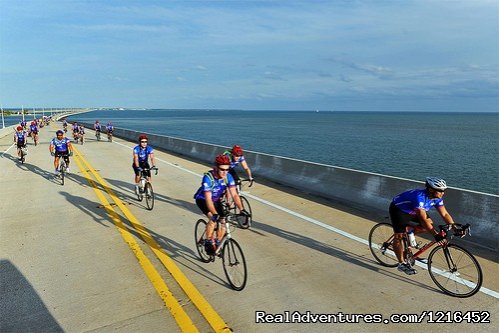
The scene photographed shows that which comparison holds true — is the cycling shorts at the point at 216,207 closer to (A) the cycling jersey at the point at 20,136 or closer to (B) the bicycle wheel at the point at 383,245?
(B) the bicycle wheel at the point at 383,245

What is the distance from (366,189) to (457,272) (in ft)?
15.4

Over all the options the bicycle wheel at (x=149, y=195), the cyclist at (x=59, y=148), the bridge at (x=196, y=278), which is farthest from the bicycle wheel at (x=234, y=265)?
the cyclist at (x=59, y=148)

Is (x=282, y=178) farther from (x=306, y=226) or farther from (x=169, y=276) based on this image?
(x=169, y=276)

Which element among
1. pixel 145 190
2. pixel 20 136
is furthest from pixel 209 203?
pixel 20 136

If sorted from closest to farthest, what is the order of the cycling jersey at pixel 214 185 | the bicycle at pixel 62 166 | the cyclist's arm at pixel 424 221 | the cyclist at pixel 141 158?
1. the cyclist's arm at pixel 424 221
2. the cycling jersey at pixel 214 185
3. the cyclist at pixel 141 158
4. the bicycle at pixel 62 166

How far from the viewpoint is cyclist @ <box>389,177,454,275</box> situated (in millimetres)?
5098

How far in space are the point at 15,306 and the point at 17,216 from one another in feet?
17.1

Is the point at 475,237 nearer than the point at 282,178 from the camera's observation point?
Yes

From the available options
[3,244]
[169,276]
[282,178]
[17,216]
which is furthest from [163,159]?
[169,276]

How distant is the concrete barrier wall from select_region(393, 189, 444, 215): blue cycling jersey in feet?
8.14

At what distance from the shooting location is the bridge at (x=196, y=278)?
4.50 m

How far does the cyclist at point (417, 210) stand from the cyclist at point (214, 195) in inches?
100

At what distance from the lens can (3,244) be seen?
7238mm

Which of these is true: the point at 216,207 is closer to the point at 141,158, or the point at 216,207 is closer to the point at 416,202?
the point at 416,202
